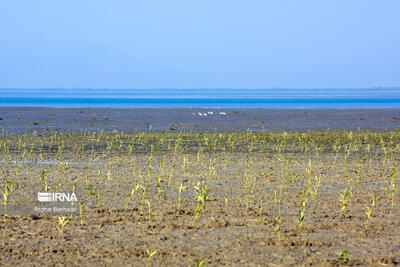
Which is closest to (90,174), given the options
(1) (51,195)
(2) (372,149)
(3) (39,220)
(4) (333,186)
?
(1) (51,195)

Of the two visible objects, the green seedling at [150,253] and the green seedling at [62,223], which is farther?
the green seedling at [62,223]

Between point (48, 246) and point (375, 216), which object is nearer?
point (48, 246)

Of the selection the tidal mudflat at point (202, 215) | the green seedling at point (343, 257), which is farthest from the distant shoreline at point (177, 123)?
the green seedling at point (343, 257)

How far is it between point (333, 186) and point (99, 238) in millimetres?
4548

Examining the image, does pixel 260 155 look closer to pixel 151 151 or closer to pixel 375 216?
pixel 151 151

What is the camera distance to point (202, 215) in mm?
6832

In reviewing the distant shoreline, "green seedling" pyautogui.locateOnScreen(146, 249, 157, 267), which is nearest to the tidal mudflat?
"green seedling" pyautogui.locateOnScreen(146, 249, 157, 267)

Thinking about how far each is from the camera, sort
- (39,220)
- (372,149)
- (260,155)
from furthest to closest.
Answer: (372,149) → (260,155) → (39,220)

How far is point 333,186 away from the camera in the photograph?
9.02 meters

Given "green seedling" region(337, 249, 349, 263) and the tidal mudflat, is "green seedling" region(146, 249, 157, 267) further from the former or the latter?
"green seedling" region(337, 249, 349, 263)

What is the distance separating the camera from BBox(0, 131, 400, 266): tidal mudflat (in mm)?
5262

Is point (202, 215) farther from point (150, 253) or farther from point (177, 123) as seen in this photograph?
point (177, 123)

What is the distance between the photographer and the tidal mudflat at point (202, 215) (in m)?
5.26

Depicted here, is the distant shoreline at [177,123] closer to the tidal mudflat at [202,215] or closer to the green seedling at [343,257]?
the tidal mudflat at [202,215]
